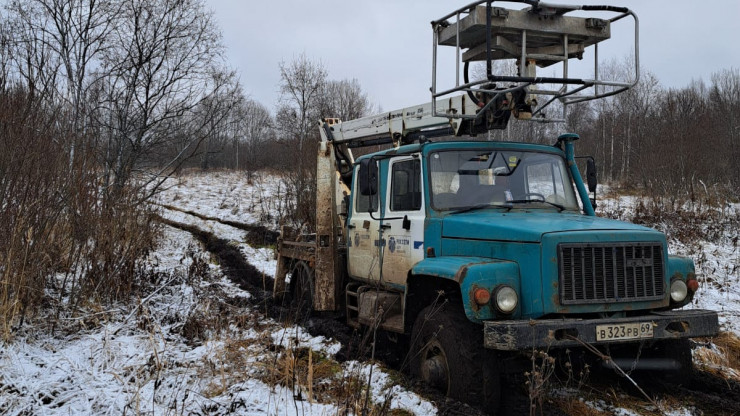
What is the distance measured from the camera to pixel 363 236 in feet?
21.9

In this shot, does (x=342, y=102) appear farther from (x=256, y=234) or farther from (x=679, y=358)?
(x=679, y=358)

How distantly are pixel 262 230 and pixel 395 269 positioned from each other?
37.5 ft

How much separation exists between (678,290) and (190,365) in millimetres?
4359

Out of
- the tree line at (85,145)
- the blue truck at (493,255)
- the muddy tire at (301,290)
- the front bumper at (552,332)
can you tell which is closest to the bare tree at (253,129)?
the tree line at (85,145)

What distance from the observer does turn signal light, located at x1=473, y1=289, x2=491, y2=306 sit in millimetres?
4238

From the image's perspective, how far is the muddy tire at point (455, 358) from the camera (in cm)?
425

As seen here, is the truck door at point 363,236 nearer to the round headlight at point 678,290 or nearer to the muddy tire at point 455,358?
the muddy tire at point 455,358

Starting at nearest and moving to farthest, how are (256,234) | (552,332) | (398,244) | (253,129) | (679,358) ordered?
(552,332), (679,358), (398,244), (256,234), (253,129)

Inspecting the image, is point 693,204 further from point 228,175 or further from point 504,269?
point 228,175

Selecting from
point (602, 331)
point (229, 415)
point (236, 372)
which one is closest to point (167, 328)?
point (236, 372)

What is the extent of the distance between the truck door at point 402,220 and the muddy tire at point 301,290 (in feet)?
6.31

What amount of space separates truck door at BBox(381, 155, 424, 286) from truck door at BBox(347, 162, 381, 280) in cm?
20

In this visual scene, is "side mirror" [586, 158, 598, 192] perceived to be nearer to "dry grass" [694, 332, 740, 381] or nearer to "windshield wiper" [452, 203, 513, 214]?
"windshield wiper" [452, 203, 513, 214]

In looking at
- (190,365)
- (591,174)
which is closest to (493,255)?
(591,174)
